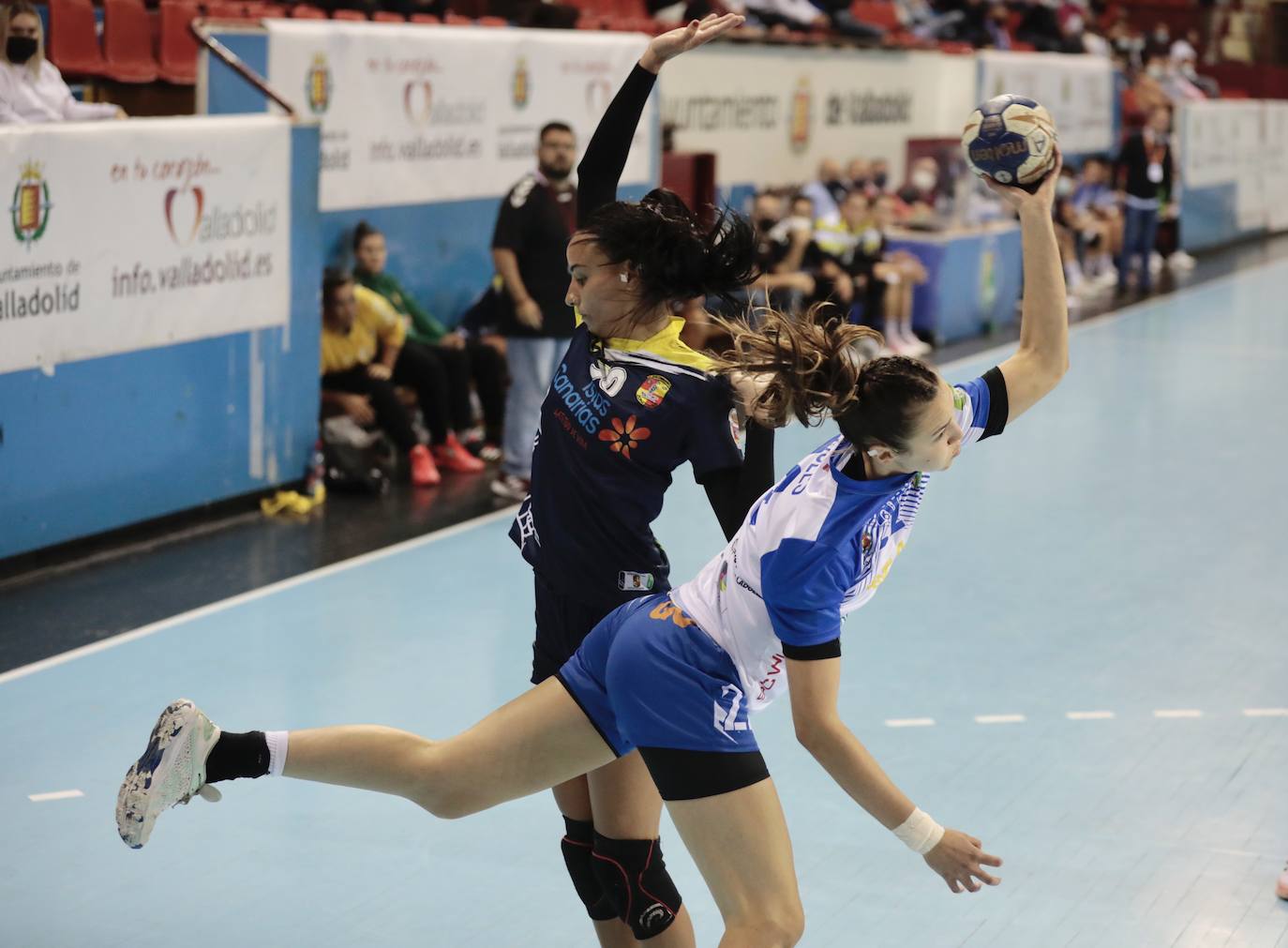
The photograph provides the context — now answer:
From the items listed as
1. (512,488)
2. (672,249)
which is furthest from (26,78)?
(672,249)

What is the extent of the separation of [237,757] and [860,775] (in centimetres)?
135

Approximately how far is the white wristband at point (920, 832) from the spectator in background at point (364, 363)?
692cm

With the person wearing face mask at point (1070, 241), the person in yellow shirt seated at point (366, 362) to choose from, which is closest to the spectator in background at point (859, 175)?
the person wearing face mask at point (1070, 241)

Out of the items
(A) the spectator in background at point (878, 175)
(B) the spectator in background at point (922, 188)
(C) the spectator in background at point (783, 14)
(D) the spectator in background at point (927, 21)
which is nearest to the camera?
(B) the spectator in background at point (922, 188)

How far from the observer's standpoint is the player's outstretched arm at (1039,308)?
10.8 feet

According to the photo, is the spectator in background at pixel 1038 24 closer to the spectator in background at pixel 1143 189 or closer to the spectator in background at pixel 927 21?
the spectator in background at pixel 927 21

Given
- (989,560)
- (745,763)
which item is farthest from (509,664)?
(745,763)

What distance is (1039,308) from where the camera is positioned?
10.9ft

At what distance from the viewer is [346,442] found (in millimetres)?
9211

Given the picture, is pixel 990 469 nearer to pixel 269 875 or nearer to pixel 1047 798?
pixel 1047 798

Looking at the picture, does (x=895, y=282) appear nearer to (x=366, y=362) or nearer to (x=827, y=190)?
(x=827, y=190)

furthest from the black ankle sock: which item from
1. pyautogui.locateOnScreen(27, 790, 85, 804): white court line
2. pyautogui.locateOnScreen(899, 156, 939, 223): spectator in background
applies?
pyautogui.locateOnScreen(899, 156, 939, 223): spectator in background

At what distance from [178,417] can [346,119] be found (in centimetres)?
270

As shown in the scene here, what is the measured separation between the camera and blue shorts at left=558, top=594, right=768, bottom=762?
313cm
